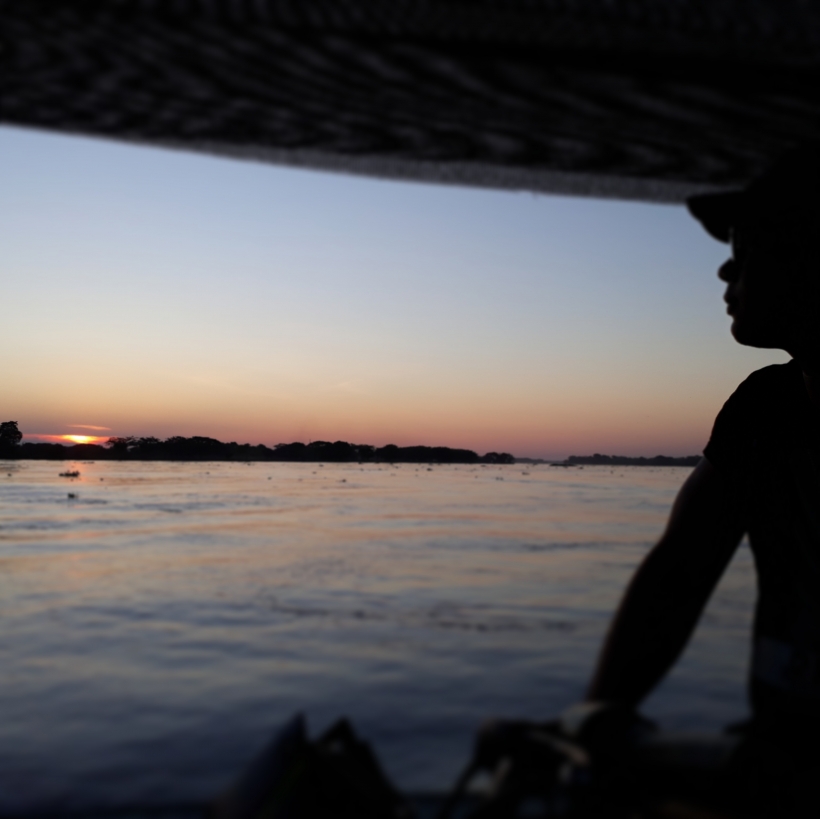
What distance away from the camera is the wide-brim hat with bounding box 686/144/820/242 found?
1.14 metres

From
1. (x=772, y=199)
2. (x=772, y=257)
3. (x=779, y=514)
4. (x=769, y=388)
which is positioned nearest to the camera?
(x=772, y=199)

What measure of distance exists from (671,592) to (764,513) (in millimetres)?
322

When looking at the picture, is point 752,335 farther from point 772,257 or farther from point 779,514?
point 779,514

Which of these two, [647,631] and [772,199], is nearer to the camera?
[772,199]

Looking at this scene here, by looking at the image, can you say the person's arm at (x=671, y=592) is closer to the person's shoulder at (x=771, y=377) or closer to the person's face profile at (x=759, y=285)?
the person's shoulder at (x=771, y=377)

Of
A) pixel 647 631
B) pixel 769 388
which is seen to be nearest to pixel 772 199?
pixel 769 388

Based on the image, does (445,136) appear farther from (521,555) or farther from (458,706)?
(521,555)

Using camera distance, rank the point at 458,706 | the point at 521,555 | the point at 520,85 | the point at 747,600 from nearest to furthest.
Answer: the point at 520,85 < the point at 458,706 < the point at 747,600 < the point at 521,555

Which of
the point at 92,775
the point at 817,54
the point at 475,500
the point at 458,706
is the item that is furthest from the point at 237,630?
the point at 475,500

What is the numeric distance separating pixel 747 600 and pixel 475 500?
71.5ft

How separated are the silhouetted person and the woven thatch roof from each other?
9.8 inches

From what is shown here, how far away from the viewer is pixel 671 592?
1.57 meters

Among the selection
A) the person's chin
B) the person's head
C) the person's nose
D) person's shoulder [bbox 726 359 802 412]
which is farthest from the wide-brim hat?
person's shoulder [bbox 726 359 802 412]

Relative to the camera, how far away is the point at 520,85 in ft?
2.94
